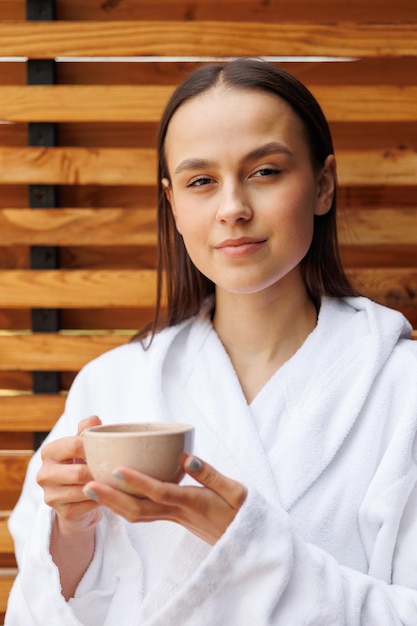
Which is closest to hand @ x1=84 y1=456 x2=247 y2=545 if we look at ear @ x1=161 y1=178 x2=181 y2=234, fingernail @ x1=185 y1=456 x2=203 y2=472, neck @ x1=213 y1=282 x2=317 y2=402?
fingernail @ x1=185 y1=456 x2=203 y2=472

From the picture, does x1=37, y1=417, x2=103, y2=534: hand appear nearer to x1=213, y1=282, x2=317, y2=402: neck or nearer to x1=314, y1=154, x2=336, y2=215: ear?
x1=213, y1=282, x2=317, y2=402: neck

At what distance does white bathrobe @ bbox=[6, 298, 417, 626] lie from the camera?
1.40 meters

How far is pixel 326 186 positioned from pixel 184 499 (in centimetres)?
84

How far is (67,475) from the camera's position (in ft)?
4.51

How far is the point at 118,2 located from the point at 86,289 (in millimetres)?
732

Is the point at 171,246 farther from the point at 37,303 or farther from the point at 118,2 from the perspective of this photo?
the point at 118,2

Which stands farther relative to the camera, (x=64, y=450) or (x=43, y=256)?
(x=43, y=256)

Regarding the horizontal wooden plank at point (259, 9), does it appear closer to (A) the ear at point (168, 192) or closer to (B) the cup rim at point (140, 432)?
(A) the ear at point (168, 192)

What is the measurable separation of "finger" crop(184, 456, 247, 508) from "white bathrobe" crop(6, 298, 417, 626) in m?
0.02

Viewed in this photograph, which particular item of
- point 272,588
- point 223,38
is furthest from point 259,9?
point 272,588

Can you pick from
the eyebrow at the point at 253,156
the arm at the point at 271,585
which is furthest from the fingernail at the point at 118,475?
the eyebrow at the point at 253,156

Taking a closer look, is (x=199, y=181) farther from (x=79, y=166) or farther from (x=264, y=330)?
(x=79, y=166)

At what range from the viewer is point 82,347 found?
83.5 inches

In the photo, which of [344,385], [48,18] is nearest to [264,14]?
[48,18]
